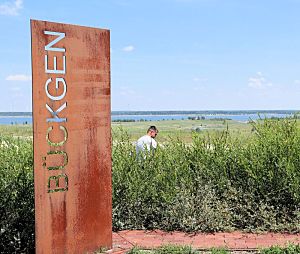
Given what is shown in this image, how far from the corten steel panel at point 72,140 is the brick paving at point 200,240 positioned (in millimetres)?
464

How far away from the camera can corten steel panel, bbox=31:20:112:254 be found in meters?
5.97

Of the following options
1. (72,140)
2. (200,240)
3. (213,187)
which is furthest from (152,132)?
(72,140)

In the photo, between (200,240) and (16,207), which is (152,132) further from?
(16,207)

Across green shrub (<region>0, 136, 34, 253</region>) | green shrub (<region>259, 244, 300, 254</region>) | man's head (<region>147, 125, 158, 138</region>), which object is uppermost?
man's head (<region>147, 125, 158, 138</region>)

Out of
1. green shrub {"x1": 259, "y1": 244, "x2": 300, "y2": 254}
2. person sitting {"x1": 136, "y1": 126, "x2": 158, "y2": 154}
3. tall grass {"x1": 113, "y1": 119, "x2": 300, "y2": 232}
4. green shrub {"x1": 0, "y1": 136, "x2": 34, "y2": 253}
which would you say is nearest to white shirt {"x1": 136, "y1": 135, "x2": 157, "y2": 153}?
person sitting {"x1": 136, "y1": 126, "x2": 158, "y2": 154}

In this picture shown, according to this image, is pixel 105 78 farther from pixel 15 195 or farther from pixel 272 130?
pixel 272 130

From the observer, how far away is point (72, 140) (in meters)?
6.27

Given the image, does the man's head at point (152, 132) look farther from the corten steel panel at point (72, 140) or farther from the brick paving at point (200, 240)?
the corten steel panel at point (72, 140)

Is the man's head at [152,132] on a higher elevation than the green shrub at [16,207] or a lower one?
higher

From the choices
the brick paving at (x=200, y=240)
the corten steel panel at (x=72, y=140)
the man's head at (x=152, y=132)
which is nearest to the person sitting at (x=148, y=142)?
the man's head at (x=152, y=132)

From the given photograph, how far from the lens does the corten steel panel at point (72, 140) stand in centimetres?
597

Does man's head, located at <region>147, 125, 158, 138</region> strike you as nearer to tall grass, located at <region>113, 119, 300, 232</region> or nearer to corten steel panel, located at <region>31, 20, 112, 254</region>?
tall grass, located at <region>113, 119, 300, 232</region>

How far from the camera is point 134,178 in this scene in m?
8.19

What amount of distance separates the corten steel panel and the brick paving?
46 cm
